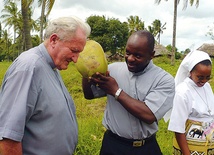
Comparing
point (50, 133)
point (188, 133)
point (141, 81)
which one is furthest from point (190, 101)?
point (50, 133)

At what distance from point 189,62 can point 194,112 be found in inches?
15.8

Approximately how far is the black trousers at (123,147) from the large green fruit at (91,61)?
530mm

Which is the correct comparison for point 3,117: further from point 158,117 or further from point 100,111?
point 100,111

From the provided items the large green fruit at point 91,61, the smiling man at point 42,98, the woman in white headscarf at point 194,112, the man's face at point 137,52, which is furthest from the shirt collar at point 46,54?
the woman in white headscarf at point 194,112

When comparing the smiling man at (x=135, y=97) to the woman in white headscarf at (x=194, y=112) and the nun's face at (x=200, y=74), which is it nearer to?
the woman in white headscarf at (x=194, y=112)

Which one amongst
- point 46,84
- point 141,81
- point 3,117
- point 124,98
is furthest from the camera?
point 141,81

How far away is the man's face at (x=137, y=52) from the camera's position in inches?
93.4

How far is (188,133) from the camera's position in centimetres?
267

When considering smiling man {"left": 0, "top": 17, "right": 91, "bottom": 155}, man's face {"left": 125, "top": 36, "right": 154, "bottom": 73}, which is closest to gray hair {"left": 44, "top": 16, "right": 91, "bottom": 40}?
smiling man {"left": 0, "top": 17, "right": 91, "bottom": 155}

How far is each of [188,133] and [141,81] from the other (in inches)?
→ 23.6

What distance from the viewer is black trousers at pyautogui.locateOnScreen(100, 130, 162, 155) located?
2498 millimetres

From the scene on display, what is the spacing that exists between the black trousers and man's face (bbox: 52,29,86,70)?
821 millimetres

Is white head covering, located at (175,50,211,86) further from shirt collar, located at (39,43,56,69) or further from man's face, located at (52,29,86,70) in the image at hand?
shirt collar, located at (39,43,56,69)

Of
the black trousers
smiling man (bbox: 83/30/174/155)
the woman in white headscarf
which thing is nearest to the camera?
smiling man (bbox: 83/30/174/155)
